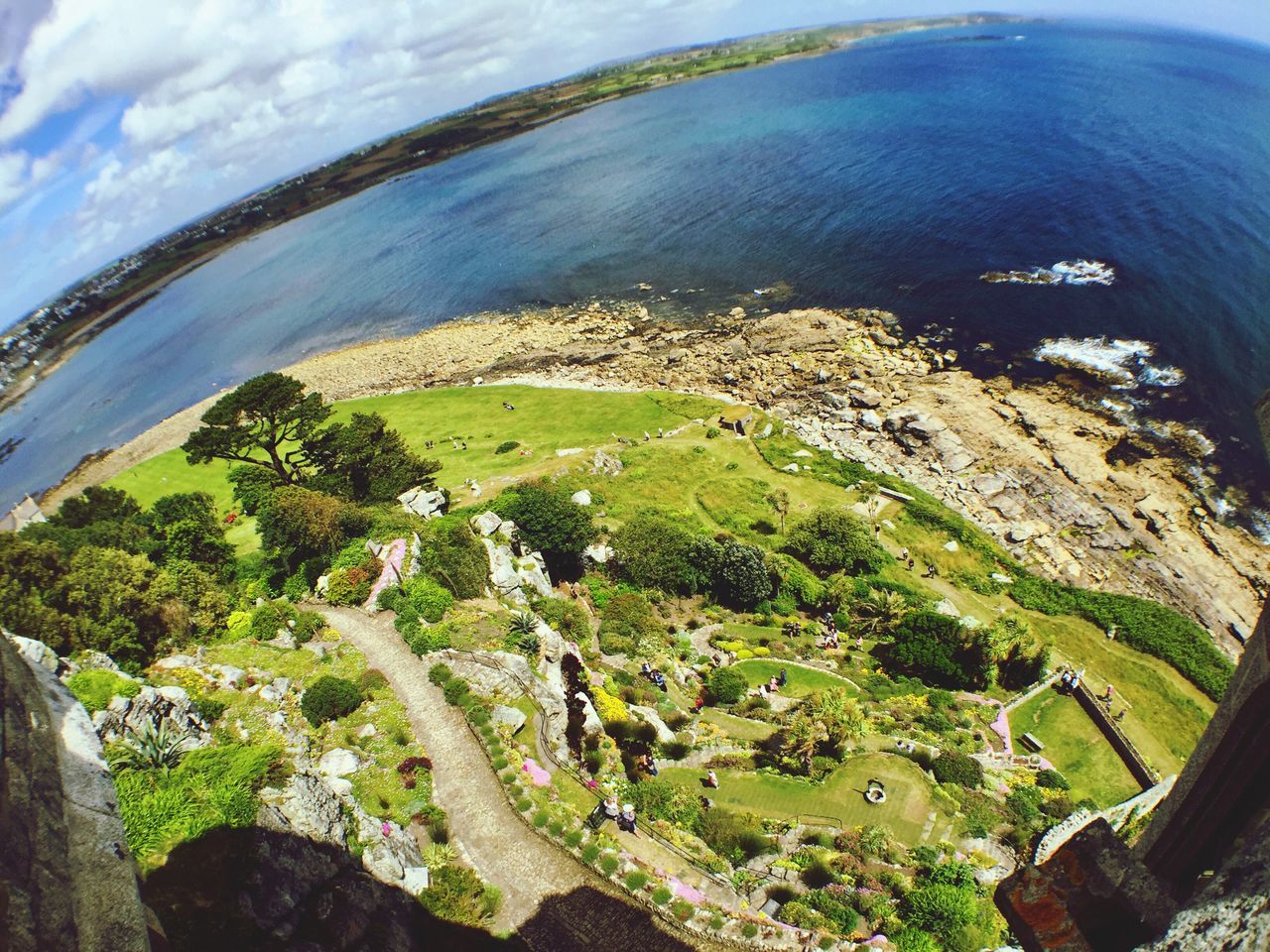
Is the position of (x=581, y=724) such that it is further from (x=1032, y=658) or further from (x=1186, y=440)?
(x=1186, y=440)

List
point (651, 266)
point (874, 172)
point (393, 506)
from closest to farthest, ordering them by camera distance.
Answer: point (393, 506) → point (651, 266) → point (874, 172)

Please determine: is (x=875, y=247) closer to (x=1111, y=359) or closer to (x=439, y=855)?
(x=1111, y=359)

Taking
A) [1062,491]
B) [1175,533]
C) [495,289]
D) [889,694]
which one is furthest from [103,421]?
[1175,533]

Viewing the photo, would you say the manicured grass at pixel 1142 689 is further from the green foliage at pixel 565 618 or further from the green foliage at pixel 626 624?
the green foliage at pixel 565 618

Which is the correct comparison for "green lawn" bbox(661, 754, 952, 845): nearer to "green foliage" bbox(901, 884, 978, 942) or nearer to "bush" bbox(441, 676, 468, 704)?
"green foliage" bbox(901, 884, 978, 942)

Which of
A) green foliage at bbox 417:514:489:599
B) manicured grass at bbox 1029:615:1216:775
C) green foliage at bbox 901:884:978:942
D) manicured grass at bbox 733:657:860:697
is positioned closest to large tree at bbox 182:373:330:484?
green foliage at bbox 417:514:489:599

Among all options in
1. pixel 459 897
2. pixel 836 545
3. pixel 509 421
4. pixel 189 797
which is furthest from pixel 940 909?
pixel 509 421
